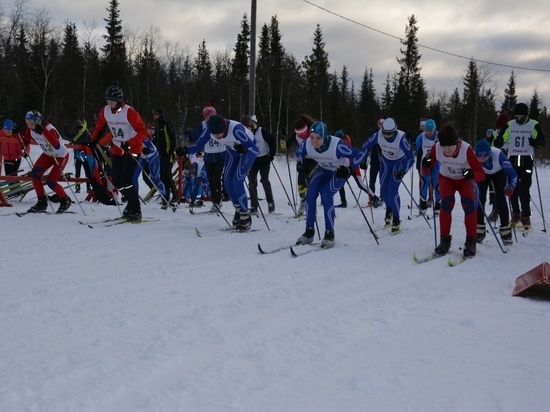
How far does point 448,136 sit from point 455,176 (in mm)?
514

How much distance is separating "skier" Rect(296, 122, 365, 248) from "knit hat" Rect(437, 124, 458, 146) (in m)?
1.06

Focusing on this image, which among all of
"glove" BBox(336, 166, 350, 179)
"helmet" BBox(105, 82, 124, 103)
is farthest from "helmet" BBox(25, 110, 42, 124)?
"glove" BBox(336, 166, 350, 179)

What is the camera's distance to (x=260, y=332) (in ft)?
11.1

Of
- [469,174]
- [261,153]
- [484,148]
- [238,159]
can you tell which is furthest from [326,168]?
[261,153]

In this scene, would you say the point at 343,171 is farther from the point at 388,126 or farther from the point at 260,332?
the point at 260,332

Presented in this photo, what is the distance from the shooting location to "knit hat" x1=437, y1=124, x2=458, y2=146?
620cm

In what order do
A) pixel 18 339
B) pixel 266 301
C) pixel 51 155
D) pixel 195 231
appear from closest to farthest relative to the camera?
pixel 18 339 → pixel 266 301 → pixel 195 231 → pixel 51 155

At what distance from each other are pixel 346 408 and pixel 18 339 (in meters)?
1.88

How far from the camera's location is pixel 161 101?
32.5 metres

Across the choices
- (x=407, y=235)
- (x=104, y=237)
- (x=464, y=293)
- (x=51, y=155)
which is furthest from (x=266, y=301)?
(x=51, y=155)

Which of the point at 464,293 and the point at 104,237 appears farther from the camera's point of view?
the point at 104,237

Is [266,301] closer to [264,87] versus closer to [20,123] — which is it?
[20,123]

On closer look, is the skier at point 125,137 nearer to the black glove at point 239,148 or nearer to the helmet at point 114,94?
the helmet at point 114,94

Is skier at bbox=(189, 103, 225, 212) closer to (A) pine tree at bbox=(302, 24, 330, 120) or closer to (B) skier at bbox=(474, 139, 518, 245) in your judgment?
(B) skier at bbox=(474, 139, 518, 245)
